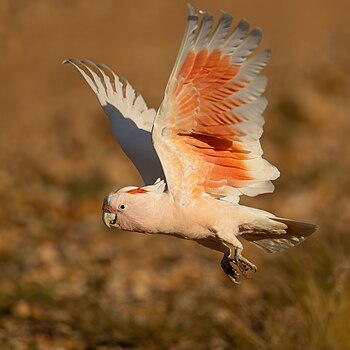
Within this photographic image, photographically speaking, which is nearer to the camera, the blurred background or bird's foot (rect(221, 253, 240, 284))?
bird's foot (rect(221, 253, 240, 284))

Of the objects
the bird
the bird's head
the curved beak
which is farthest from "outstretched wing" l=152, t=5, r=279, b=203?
the curved beak

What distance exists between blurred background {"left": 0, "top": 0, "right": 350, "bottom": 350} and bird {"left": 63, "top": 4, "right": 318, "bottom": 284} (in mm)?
1290

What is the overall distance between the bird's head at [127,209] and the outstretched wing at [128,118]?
83cm

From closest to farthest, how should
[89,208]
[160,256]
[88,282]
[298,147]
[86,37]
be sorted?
[88,282]
[160,256]
[89,208]
[298,147]
[86,37]

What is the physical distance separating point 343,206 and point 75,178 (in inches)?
169

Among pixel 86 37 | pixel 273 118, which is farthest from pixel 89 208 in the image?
pixel 86 37

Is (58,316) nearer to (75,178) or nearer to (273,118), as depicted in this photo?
(75,178)

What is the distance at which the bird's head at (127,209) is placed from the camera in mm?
5445

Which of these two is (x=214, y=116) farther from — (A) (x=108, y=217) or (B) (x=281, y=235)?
(B) (x=281, y=235)

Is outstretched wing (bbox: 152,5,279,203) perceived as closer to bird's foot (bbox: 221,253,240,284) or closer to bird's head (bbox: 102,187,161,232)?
bird's head (bbox: 102,187,161,232)

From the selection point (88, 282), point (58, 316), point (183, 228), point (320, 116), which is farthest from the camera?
point (320, 116)

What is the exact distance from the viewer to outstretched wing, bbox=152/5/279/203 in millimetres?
5203

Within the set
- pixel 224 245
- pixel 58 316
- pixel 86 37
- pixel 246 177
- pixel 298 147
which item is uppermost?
pixel 86 37

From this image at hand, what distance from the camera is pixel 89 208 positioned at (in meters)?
12.3
